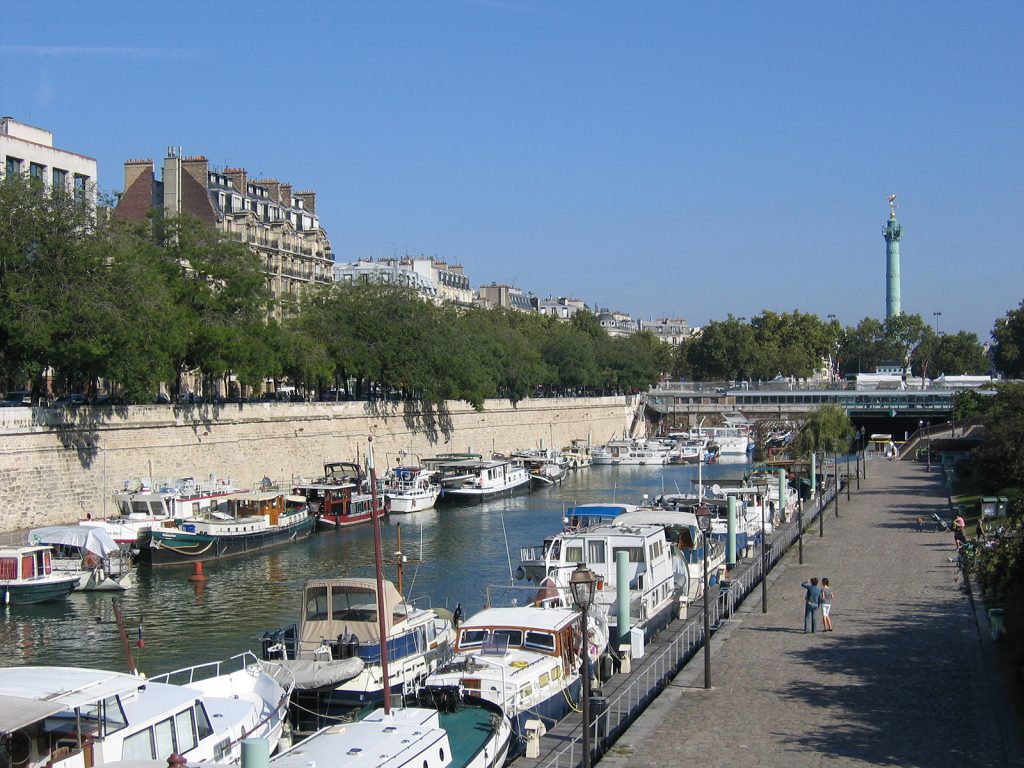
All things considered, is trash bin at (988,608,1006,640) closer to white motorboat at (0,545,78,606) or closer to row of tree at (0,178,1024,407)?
white motorboat at (0,545,78,606)

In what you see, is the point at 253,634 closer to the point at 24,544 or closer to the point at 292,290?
the point at 24,544

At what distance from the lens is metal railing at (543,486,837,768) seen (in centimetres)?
1850

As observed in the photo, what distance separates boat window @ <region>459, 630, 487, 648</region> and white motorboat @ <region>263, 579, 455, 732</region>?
1.28 meters

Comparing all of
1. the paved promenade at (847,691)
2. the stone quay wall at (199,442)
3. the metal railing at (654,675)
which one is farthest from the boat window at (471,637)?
the stone quay wall at (199,442)

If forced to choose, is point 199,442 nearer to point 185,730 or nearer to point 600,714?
point 600,714

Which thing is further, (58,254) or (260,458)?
(260,458)

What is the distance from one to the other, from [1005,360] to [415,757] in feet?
→ 387

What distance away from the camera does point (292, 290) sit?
86.6 m

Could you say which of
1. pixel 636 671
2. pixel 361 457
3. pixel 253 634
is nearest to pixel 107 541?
pixel 253 634

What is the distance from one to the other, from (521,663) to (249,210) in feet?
219

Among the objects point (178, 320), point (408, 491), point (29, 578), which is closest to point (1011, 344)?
point (408, 491)

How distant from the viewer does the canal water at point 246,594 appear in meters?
28.6

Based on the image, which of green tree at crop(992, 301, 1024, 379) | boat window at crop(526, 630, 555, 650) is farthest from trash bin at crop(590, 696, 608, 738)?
green tree at crop(992, 301, 1024, 379)

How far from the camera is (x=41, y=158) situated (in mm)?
59781
